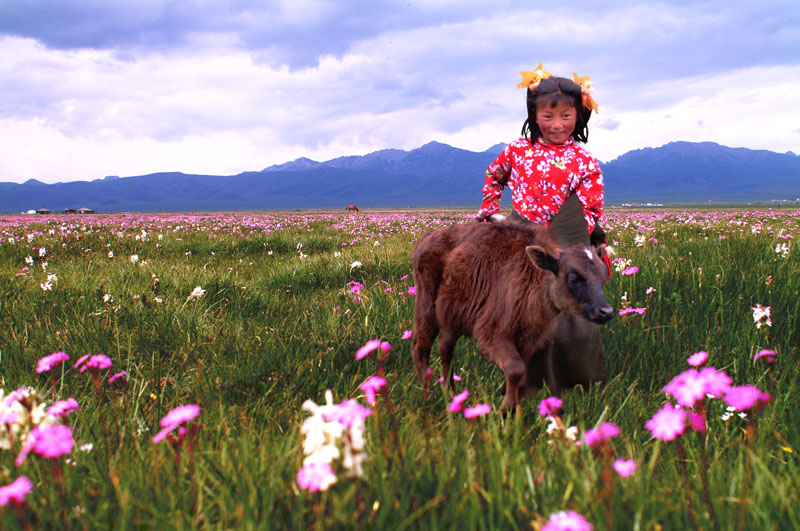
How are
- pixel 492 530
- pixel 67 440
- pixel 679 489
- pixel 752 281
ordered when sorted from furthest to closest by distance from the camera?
pixel 752 281
pixel 679 489
pixel 492 530
pixel 67 440

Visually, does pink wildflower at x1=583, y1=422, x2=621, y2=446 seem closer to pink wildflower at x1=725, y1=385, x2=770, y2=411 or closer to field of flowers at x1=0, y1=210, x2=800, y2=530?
field of flowers at x1=0, y1=210, x2=800, y2=530

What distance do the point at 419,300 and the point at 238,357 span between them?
1.50 m

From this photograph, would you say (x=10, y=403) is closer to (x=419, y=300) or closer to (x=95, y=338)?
(x=419, y=300)

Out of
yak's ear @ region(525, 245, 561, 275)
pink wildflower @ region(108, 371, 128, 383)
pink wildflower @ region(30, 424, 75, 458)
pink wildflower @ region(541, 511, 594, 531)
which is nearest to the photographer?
pink wildflower @ region(541, 511, 594, 531)

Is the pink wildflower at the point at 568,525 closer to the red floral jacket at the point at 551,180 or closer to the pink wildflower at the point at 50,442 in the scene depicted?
the pink wildflower at the point at 50,442

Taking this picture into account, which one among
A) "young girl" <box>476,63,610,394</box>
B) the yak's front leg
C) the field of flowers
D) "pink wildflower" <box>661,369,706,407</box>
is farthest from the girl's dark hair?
"pink wildflower" <box>661,369,706,407</box>

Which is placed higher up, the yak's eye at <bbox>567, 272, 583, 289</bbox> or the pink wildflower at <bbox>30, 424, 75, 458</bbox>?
the yak's eye at <bbox>567, 272, 583, 289</bbox>

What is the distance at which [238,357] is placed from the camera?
11.7 feet

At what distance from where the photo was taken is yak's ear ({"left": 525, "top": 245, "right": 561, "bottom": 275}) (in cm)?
236

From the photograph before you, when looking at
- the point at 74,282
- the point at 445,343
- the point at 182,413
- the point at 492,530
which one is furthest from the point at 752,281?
the point at 74,282

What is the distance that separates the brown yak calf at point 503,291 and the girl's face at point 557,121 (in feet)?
4.04

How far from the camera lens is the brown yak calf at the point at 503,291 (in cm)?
240

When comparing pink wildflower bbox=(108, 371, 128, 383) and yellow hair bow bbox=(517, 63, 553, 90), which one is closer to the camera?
pink wildflower bbox=(108, 371, 128, 383)

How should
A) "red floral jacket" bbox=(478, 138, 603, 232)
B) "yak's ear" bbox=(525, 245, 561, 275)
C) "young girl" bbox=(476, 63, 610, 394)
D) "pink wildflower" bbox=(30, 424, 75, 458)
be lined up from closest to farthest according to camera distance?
"pink wildflower" bbox=(30, 424, 75, 458) < "yak's ear" bbox=(525, 245, 561, 275) < "young girl" bbox=(476, 63, 610, 394) < "red floral jacket" bbox=(478, 138, 603, 232)
